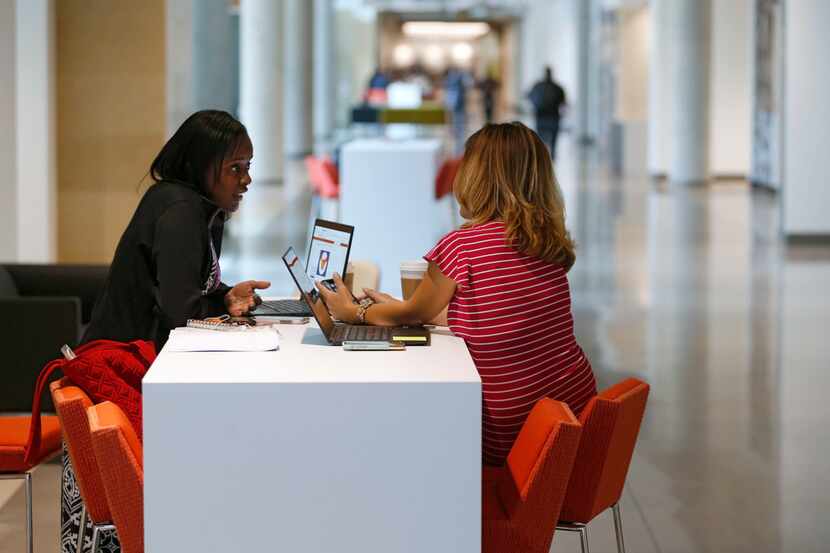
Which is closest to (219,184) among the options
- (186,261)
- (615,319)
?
(186,261)

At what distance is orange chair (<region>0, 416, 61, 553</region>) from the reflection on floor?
22.5 inches

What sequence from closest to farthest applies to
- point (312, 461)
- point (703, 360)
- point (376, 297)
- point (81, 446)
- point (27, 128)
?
point (312, 461) < point (81, 446) < point (376, 297) < point (27, 128) < point (703, 360)

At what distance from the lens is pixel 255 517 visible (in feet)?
9.25

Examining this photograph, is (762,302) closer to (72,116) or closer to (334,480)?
(72,116)

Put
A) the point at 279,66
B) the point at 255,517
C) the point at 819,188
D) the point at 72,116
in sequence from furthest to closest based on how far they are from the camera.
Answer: the point at 279,66, the point at 819,188, the point at 72,116, the point at 255,517

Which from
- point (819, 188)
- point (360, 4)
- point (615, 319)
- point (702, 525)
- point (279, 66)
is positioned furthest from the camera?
point (360, 4)

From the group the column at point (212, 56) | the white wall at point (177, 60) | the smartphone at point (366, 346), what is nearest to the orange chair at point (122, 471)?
the smartphone at point (366, 346)

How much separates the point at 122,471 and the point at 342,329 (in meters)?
0.74

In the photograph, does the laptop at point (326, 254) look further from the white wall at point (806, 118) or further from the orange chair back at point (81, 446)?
the white wall at point (806, 118)

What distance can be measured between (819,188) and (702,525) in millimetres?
9667

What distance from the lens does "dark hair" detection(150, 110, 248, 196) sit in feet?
12.2

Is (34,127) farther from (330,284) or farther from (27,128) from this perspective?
(330,284)

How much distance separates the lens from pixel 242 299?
3.90 m

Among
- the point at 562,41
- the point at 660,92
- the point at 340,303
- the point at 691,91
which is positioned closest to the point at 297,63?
the point at 660,92
